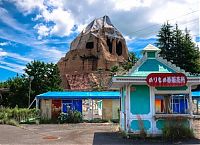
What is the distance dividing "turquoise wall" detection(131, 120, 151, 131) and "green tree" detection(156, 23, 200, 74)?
28968 mm

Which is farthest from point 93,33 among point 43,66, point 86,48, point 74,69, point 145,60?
point 145,60

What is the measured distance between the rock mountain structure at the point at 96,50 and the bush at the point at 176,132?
57.2 m

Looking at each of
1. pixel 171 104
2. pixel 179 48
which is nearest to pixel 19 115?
pixel 171 104

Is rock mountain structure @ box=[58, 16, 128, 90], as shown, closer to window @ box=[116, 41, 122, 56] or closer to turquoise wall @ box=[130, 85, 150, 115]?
window @ box=[116, 41, 122, 56]

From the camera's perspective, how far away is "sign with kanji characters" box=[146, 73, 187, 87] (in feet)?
46.3

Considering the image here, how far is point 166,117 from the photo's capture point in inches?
570

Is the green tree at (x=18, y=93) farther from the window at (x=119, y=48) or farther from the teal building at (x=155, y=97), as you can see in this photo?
the window at (x=119, y=48)

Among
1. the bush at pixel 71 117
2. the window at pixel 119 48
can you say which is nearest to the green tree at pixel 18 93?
the bush at pixel 71 117

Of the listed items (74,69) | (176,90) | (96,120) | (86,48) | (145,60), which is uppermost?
(86,48)

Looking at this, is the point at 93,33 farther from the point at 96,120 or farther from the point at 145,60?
the point at 145,60

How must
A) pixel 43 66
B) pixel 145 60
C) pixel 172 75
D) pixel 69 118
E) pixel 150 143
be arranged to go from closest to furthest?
pixel 150 143 → pixel 172 75 → pixel 145 60 → pixel 69 118 → pixel 43 66

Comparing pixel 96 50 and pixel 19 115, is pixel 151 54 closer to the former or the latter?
pixel 19 115

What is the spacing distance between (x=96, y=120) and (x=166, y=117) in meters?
14.1

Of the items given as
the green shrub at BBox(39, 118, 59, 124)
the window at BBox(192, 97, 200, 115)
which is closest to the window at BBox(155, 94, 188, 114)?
the green shrub at BBox(39, 118, 59, 124)
